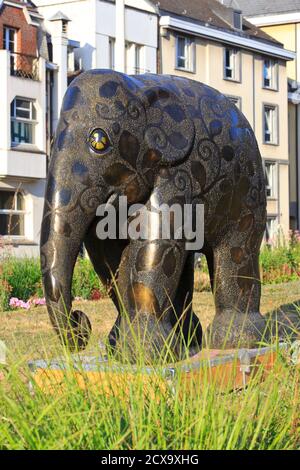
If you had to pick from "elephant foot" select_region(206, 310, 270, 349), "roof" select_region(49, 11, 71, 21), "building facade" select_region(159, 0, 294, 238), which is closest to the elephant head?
"elephant foot" select_region(206, 310, 270, 349)

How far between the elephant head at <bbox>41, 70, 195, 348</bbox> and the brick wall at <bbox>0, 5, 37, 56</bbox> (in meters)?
23.1

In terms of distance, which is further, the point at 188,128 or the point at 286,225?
the point at 286,225

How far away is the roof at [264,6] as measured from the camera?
4319cm

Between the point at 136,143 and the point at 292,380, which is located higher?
the point at 136,143

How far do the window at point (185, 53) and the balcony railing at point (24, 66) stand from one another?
7.80 metres

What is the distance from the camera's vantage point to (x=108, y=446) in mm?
3857

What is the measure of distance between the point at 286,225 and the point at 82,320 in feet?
116

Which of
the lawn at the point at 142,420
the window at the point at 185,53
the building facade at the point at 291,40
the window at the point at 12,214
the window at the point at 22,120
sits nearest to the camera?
the lawn at the point at 142,420

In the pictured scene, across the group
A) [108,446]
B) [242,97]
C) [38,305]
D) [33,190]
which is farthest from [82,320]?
[242,97]

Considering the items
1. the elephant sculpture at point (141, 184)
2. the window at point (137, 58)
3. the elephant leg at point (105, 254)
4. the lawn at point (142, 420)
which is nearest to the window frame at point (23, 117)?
the window at point (137, 58)

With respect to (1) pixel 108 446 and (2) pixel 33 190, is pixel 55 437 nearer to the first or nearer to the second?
(1) pixel 108 446

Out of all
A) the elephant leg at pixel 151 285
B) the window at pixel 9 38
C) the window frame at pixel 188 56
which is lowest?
the elephant leg at pixel 151 285

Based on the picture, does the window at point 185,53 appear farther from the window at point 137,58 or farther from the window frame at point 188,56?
the window at point 137,58

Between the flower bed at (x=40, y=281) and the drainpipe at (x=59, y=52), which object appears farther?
the drainpipe at (x=59, y=52)
